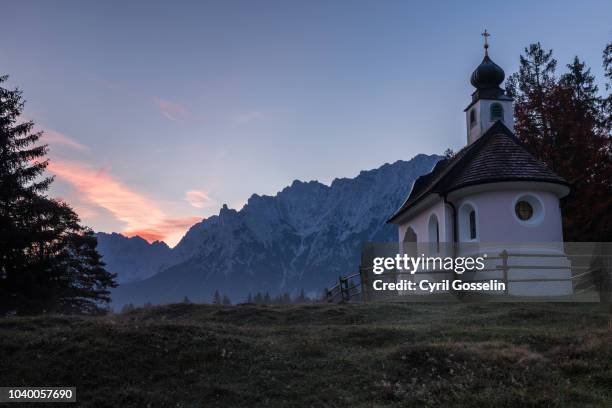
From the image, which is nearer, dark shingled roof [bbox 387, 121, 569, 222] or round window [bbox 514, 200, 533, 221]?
dark shingled roof [bbox 387, 121, 569, 222]

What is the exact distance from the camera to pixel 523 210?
898 inches

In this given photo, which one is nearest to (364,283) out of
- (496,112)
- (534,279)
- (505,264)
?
(505,264)

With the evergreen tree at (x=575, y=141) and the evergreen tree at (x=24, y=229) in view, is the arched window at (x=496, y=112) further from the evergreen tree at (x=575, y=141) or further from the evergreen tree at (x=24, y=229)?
the evergreen tree at (x=24, y=229)

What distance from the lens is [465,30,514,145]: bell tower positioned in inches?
1177

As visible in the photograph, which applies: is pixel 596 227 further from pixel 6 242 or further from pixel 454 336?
pixel 6 242

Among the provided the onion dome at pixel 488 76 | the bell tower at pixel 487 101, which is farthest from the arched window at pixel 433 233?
the onion dome at pixel 488 76

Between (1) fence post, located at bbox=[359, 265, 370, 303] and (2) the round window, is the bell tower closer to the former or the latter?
(2) the round window

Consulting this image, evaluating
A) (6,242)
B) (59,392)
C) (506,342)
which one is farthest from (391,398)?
(6,242)

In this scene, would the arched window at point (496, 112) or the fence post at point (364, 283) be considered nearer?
the fence post at point (364, 283)

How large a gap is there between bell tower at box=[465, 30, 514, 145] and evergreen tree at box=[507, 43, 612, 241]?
14.1 ft

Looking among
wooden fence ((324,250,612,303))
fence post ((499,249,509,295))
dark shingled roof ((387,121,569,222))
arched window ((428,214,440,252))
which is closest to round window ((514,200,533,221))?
dark shingled roof ((387,121,569,222))

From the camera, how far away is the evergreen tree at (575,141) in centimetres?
2952

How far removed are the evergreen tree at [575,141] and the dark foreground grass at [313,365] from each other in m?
16.5

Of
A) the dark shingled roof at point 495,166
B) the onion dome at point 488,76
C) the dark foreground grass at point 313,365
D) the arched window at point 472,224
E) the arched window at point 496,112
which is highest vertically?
the onion dome at point 488,76
